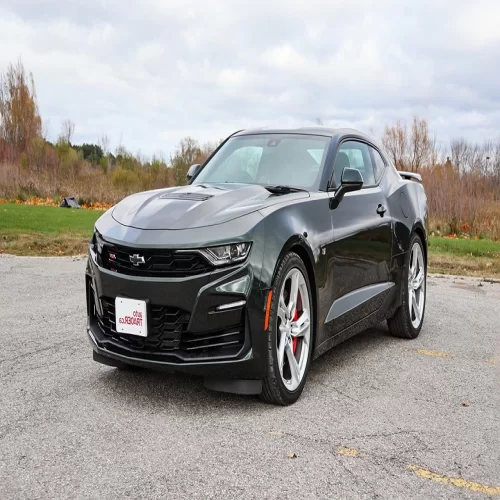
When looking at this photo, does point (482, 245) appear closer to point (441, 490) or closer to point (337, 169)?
point (337, 169)

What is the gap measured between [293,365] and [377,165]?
8.81ft

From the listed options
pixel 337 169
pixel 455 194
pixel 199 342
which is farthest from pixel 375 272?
pixel 455 194

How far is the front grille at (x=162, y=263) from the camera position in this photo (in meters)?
4.13

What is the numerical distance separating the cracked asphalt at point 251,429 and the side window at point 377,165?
5.04 feet

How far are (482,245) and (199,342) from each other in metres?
13.3

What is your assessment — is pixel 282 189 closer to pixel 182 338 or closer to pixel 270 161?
pixel 270 161

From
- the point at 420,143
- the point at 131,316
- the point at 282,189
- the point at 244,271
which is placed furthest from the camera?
the point at 420,143

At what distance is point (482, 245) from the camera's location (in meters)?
16.2

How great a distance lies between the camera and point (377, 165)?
6.57m

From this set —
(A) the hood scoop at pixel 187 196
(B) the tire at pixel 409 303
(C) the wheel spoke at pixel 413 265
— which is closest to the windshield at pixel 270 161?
(A) the hood scoop at pixel 187 196

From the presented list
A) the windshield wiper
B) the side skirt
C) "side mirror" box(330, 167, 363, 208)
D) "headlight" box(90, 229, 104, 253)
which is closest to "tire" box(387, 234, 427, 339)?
the side skirt

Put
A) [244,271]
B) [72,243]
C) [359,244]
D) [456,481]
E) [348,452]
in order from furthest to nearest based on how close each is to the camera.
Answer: [72,243] < [359,244] < [244,271] < [348,452] < [456,481]

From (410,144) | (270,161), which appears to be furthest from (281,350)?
(410,144)

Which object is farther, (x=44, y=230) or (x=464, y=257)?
(x=44, y=230)
